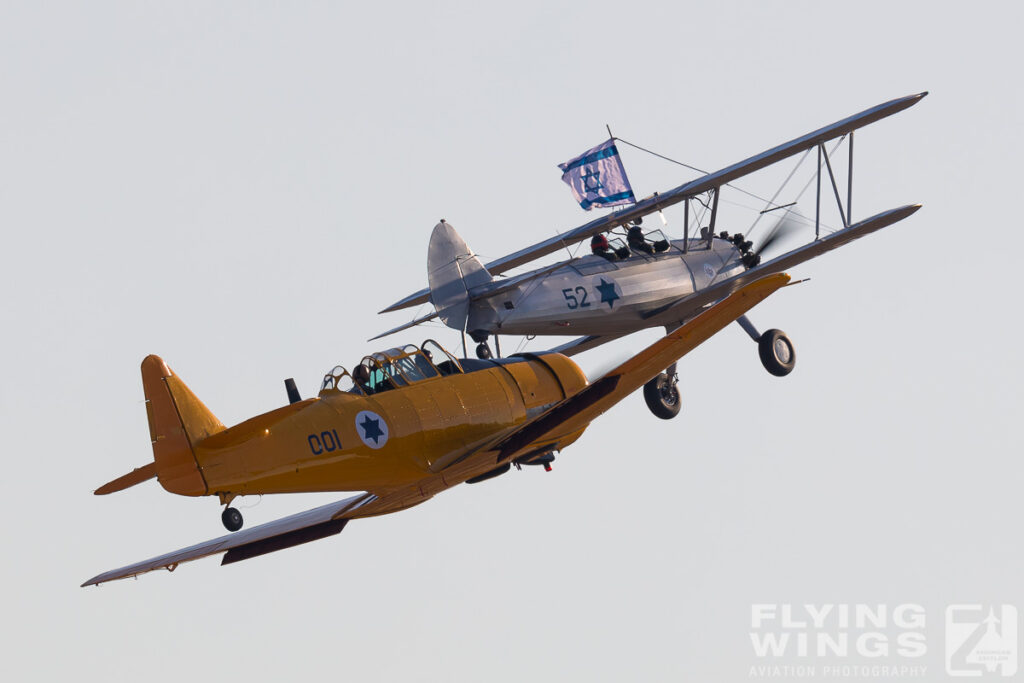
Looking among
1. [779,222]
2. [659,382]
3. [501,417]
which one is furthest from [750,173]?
[501,417]

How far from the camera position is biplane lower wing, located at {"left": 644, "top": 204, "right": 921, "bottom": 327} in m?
28.7

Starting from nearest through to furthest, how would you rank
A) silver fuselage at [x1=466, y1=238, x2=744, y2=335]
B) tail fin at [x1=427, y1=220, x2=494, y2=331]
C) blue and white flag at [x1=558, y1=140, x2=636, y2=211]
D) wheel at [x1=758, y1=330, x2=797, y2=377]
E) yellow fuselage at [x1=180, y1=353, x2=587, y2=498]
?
yellow fuselage at [x1=180, y1=353, x2=587, y2=498] → silver fuselage at [x1=466, y1=238, x2=744, y2=335] → tail fin at [x1=427, y1=220, x2=494, y2=331] → wheel at [x1=758, y1=330, x2=797, y2=377] → blue and white flag at [x1=558, y1=140, x2=636, y2=211]

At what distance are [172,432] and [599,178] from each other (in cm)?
1270

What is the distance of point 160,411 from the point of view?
64.0ft

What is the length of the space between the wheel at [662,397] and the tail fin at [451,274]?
3.16 m

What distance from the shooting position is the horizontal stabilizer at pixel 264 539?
22453 millimetres

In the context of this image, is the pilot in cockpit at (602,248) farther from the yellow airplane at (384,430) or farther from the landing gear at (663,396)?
the yellow airplane at (384,430)

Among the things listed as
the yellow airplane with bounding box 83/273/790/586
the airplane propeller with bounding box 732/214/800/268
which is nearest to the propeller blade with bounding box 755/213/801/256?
the airplane propeller with bounding box 732/214/800/268

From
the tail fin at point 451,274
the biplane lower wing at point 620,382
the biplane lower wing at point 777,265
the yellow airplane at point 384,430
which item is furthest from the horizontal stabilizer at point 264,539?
the biplane lower wing at point 777,265

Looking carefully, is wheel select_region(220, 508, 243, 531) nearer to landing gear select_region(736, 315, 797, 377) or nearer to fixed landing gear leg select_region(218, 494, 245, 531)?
fixed landing gear leg select_region(218, 494, 245, 531)

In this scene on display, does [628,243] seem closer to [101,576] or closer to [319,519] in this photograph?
[319,519]

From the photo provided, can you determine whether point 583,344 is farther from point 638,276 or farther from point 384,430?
point 384,430

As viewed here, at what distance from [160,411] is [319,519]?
368 cm

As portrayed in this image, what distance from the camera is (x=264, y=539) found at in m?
22.6
